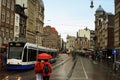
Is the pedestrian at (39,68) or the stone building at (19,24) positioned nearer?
the pedestrian at (39,68)

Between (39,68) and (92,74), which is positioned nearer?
(39,68)

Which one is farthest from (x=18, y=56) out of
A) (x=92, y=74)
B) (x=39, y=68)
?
(x=39, y=68)

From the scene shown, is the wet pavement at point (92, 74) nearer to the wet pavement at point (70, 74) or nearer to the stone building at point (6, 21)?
the wet pavement at point (70, 74)

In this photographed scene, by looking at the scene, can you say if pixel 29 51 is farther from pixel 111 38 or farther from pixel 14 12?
pixel 111 38

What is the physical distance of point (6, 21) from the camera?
218ft

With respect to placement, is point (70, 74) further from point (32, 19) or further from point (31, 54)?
point (32, 19)

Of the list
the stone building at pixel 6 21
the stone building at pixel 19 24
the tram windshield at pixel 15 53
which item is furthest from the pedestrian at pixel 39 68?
the stone building at pixel 19 24

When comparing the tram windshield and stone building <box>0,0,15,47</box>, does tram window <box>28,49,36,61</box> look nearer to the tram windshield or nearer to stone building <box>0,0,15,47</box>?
the tram windshield

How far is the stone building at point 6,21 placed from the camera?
63125 mm

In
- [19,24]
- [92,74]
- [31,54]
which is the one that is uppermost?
[19,24]

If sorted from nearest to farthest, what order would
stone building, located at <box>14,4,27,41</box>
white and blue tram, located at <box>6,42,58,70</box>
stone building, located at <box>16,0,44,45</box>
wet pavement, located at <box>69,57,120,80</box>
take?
1. wet pavement, located at <box>69,57,120,80</box>
2. white and blue tram, located at <box>6,42,58,70</box>
3. stone building, located at <box>14,4,27,41</box>
4. stone building, located at <box>16,0,44,45</box>

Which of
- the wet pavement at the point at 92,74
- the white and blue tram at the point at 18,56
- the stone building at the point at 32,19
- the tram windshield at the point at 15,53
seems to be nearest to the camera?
the wet pavement at the point at 92,74

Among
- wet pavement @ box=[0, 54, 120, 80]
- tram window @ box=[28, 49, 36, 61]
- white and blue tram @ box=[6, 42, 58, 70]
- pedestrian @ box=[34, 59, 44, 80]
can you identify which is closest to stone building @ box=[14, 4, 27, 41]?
wet pavement @ box=[0, 54, 120, 80]

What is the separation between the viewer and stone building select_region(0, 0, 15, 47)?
63125mm
